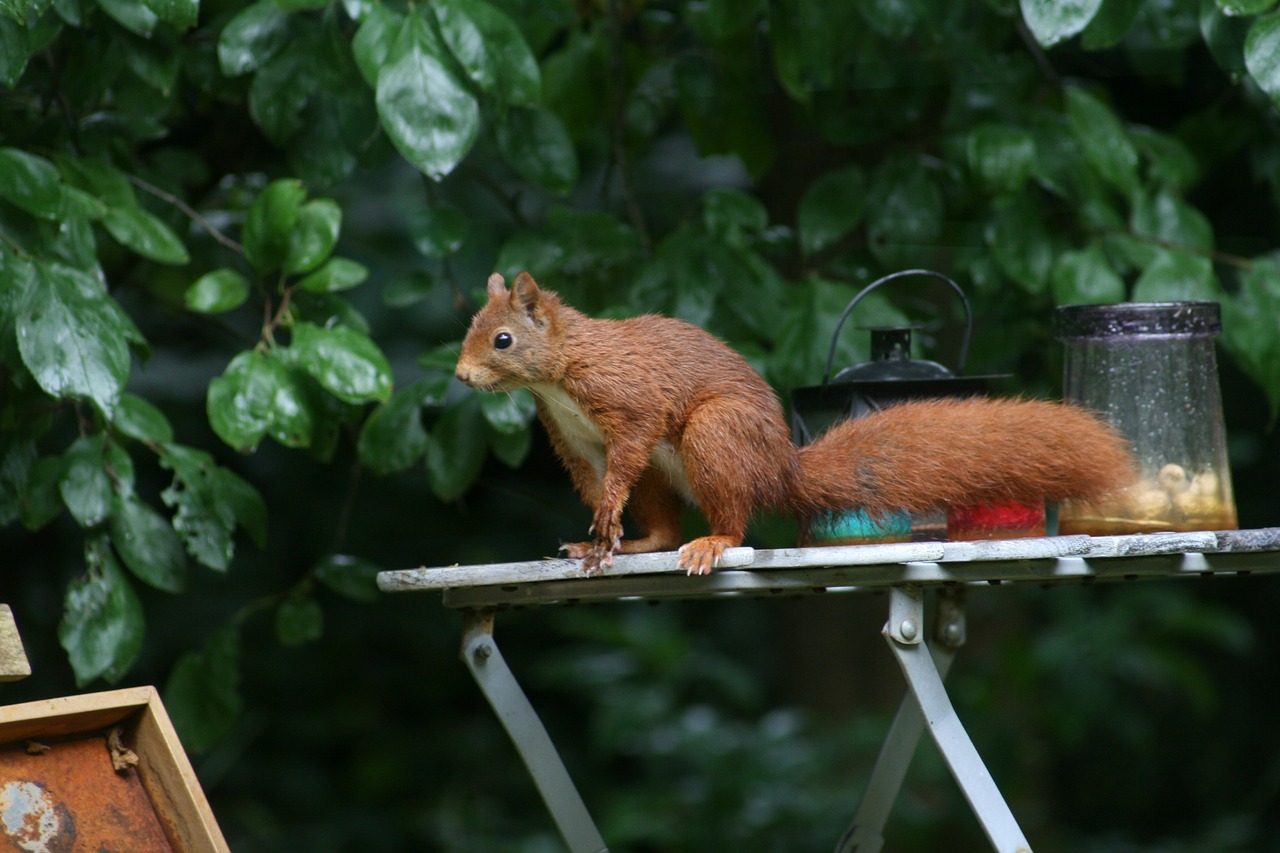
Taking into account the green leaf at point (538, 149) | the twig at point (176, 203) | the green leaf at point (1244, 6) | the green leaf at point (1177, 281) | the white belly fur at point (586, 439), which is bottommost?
the white belly fur at point (586, 439)

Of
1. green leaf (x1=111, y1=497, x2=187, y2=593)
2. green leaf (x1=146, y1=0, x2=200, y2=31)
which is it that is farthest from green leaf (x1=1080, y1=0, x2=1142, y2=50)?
green leaf (x1=111, y1=497, x2=187, y2=593)

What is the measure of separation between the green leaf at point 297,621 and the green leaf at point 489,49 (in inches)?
30.7

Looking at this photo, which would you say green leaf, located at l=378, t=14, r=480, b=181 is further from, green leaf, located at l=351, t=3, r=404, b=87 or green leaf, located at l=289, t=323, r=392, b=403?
green leaf, located at l=289, t=323, r=392, b=403

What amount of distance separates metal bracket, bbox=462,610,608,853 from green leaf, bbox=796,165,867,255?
2.78 ft

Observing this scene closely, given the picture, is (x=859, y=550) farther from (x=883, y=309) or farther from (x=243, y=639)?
(x=243, y=639)

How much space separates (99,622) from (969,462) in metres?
0.98

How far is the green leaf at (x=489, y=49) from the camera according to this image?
147 cm

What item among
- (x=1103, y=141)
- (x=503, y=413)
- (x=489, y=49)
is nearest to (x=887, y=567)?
(x=503, y=413)

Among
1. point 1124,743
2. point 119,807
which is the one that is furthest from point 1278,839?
point 119,807

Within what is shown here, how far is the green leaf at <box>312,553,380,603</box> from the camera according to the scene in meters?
1.82

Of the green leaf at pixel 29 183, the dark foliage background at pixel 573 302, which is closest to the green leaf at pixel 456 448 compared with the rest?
the dark foliage background at pixel 573 302

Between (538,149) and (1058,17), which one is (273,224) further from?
(1058,17)

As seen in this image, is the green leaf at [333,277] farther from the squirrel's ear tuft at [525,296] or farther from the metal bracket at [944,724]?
the metal bracket at [944,724]

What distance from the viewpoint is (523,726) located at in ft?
4.25
